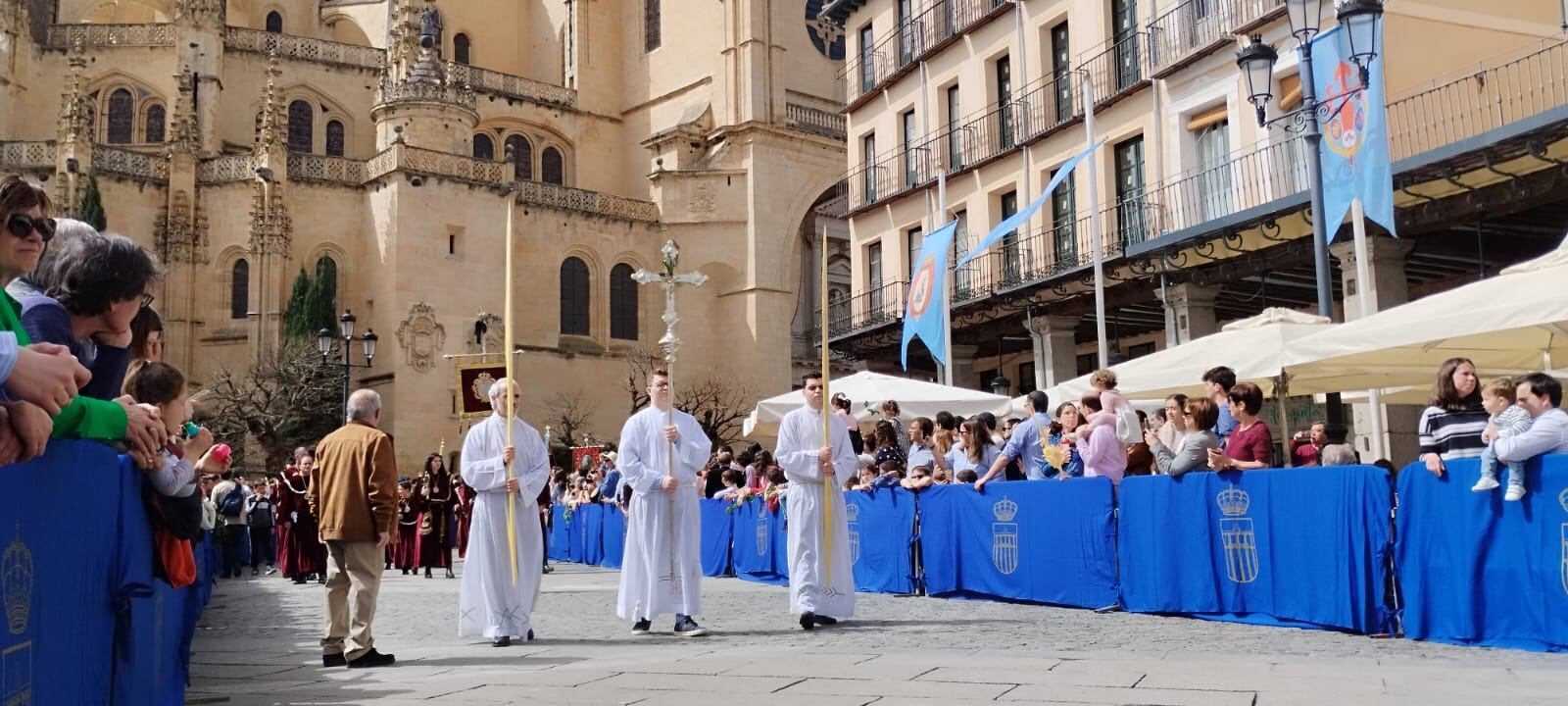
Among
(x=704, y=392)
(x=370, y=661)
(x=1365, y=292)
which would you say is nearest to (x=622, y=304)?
(x=704, y=392)

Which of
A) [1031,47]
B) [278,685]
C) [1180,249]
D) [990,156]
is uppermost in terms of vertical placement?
[1031,47]

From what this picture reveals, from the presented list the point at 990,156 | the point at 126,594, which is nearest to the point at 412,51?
the point at 990,156

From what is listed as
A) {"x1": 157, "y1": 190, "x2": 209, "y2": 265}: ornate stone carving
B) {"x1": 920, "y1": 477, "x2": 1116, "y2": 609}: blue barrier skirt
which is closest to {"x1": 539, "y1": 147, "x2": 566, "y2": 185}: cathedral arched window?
{"x1": 157, "y1": 190, "x2": 209, "y2": 265}: ornate stone carving

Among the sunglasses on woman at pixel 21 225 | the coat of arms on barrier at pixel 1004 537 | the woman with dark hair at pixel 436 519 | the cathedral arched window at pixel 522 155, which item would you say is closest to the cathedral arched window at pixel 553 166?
the cathedral arched window at pixel 522 155

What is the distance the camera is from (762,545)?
16984 mm

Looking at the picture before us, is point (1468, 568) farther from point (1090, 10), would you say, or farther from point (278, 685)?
point (1090, 10)

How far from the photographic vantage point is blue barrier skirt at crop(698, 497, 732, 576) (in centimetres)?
1853

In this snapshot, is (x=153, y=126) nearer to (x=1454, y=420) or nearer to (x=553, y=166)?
(x=553, y=166)

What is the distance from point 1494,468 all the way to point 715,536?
40.7 ft

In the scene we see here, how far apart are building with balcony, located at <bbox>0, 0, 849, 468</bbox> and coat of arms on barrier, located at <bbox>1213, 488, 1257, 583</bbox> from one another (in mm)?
34871

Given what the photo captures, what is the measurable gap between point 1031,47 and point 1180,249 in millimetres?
7628

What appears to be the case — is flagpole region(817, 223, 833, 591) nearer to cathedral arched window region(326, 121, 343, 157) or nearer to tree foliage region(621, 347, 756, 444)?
tree foliage region(621, 347, 756, 444)

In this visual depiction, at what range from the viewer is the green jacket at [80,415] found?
3.48 m

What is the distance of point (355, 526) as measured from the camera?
8.45 metres
